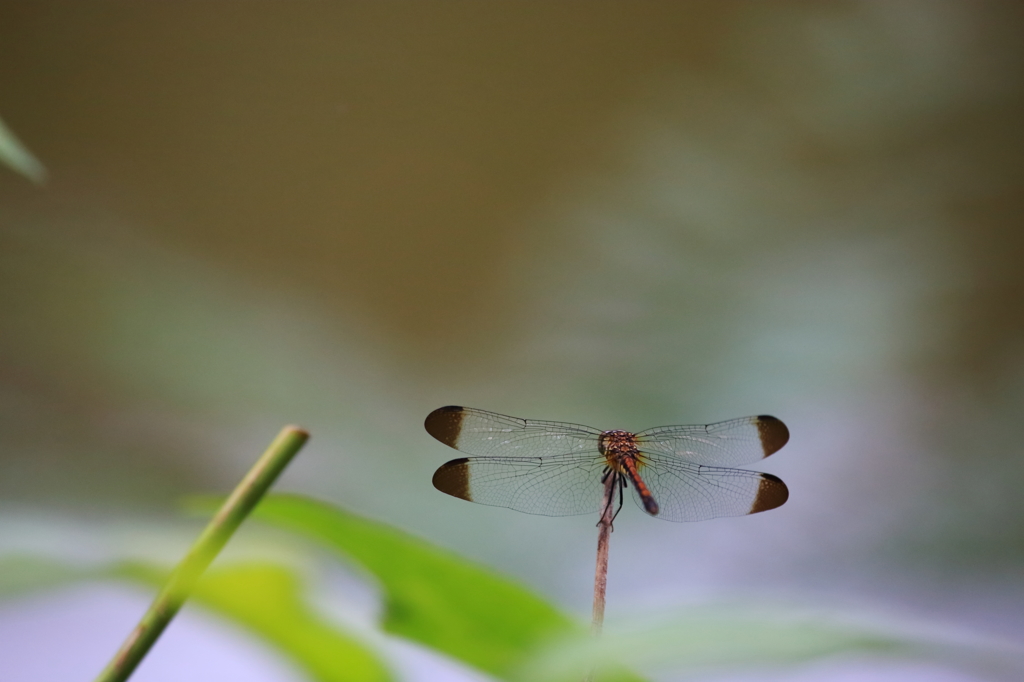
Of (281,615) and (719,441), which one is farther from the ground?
(719,441)

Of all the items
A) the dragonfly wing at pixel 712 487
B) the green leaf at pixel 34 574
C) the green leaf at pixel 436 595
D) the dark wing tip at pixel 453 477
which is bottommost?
the green leaf at pixel 34 574

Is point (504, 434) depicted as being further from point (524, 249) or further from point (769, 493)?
point (524, 249)

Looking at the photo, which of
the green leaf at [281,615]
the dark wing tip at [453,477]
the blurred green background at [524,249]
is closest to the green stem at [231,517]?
the green leaf at [281,615]

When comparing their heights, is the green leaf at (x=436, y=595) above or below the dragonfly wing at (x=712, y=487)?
below

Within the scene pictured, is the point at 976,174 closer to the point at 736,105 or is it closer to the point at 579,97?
the point at 736,105

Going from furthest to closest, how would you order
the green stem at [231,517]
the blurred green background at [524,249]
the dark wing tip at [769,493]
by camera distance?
the blurred green background at [524,249]
the dark wing tip at [769,493]
the green stem at [231,517]

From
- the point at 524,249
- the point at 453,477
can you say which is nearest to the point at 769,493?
the point at 453,477

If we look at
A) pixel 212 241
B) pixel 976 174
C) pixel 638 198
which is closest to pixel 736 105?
pixel 638 198

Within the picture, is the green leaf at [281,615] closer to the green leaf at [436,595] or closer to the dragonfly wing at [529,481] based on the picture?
the green leaf at [436,595]
